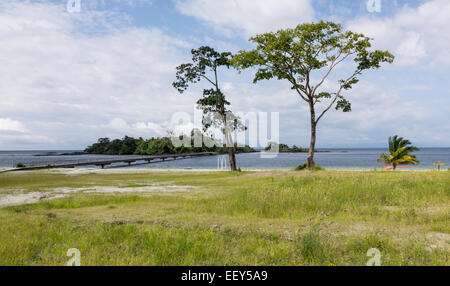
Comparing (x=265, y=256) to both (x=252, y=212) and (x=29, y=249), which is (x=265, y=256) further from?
(x=29, y=249)

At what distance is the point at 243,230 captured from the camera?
7.88 m

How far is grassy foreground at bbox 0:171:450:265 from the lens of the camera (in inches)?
232

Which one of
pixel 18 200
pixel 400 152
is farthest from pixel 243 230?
pixel 400 152

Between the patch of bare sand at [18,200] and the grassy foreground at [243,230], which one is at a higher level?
the grassy foreground at [243,230]

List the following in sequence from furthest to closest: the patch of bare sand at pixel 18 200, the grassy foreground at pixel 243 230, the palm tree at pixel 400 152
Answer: the palm tree at pixel 400 152, the patch of bare sand at pixel 18 200, the grassy foreground at pixel 243 230

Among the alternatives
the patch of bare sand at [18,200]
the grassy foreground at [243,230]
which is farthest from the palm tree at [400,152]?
the patch of bare sand at [18,200]

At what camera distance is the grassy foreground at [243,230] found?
5.89 metres

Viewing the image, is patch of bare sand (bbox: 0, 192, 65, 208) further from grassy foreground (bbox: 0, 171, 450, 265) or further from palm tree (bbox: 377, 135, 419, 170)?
palm tree (bbox: 377, 135, 419, 170)

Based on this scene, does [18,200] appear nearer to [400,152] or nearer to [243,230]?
[243,230]

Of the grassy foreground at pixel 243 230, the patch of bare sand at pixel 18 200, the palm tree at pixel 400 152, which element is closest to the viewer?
the grassy foreground at pixel 243 230

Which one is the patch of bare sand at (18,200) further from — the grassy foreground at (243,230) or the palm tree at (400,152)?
the palm tree at (400,152)
